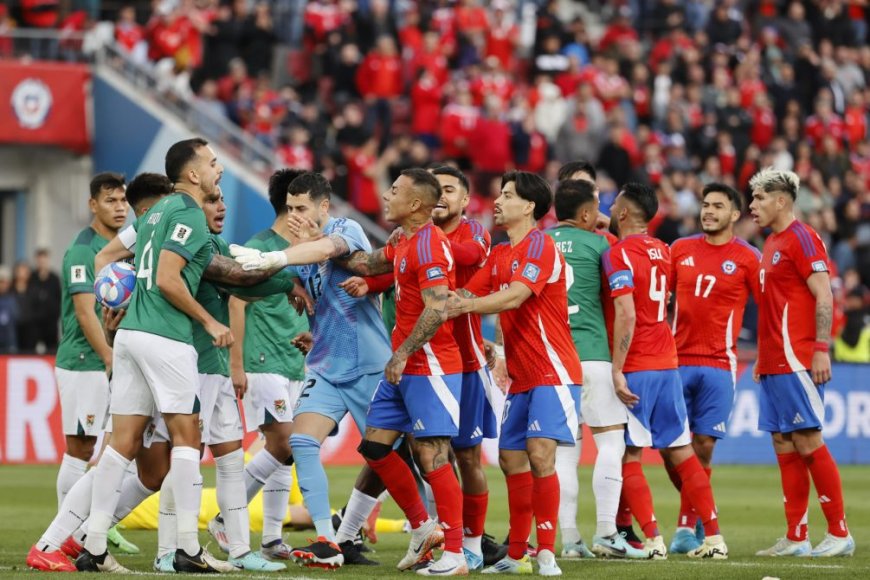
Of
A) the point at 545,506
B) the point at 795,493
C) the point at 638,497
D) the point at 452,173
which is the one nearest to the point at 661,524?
the point at 795,493

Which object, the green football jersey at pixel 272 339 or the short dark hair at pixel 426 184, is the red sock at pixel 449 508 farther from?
the green football jersey at pixel 272 339

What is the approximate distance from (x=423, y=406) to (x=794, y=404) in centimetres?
312

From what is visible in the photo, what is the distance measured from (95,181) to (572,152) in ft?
50.7

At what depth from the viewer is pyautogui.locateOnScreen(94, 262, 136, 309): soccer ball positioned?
31.3ft

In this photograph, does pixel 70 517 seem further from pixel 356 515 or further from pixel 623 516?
pixel 623 516

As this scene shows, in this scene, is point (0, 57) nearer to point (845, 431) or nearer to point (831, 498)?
point (845, 431)

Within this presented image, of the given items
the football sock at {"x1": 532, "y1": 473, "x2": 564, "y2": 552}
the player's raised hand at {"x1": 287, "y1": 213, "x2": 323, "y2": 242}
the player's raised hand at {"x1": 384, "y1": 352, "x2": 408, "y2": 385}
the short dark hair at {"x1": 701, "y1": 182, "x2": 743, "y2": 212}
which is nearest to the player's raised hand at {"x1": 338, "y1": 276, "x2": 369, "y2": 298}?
the player's raised hand at {"x1": 287, "y1": 213, "x2": 323, "y2": 242}

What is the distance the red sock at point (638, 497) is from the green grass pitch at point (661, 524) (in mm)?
295

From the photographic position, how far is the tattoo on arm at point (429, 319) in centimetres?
927

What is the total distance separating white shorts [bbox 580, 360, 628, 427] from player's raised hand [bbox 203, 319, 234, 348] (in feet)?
9.42

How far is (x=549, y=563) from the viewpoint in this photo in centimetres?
939

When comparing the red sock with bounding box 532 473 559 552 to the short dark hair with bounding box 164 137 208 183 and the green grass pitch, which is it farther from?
the short dark hair with bounding box 164 137 208 183

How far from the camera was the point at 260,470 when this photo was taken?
10805 mm

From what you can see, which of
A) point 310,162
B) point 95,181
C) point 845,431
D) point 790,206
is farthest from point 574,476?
point 310,162
